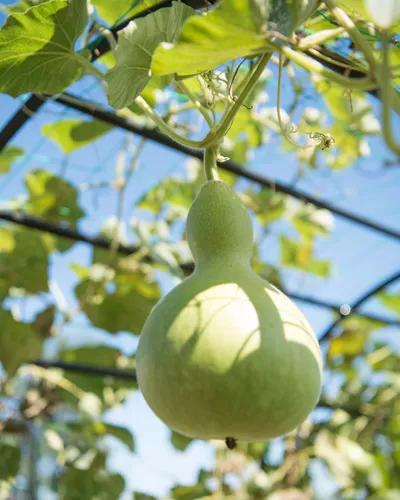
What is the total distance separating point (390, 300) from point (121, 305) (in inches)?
50.9

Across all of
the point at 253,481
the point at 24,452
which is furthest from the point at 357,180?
the point at 24,452

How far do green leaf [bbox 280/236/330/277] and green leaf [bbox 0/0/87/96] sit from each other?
164 cm

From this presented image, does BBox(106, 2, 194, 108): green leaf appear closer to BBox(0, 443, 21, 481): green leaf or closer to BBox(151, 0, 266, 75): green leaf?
BBox(151, 0, 266, 75): green leaf

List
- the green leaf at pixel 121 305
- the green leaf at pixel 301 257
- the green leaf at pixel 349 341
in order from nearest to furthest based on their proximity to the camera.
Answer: the green leaf at pixel 121 305 → the green leaf at pixel 301 257 → the green leaf at pixel 349 341

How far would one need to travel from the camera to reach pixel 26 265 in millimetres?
1941


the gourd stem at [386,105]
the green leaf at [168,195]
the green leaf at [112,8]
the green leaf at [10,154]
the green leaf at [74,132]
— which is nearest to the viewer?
the gourd stem at [386,105]

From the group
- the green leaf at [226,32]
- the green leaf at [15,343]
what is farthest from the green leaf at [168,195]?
the green leaf at [226,32]

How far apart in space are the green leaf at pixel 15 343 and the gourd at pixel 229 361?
121 centimetres

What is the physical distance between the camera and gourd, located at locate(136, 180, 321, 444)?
55cm

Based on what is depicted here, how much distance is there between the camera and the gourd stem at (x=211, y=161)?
0.66 m

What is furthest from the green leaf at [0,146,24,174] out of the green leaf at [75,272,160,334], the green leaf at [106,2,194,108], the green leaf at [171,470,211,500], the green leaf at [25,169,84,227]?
the green leaf at [106,2,194,108]

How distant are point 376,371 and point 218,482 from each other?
89 centimetres

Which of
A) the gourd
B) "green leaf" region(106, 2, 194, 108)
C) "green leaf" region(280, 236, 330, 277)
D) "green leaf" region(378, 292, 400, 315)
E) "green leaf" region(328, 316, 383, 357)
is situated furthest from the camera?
"green leaf" region(378, 292, 400, 315)

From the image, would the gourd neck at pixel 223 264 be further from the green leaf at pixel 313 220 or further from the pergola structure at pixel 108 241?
the green leaf at pixel 313 220
